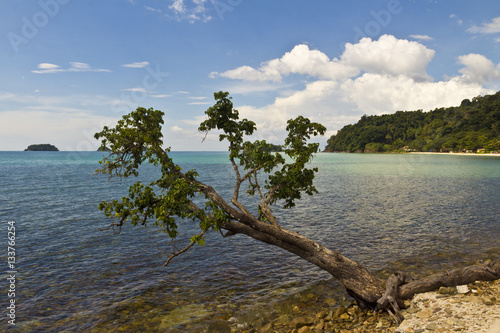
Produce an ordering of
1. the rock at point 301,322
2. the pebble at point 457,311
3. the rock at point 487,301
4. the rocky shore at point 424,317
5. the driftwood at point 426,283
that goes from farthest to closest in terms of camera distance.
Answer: the rock at point 301,322 → the driftwood at point 426,283 → the rock at point 487,301 → the rocky shore at point 424,317 → the pebble at point 457,311

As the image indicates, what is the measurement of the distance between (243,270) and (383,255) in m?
9.24

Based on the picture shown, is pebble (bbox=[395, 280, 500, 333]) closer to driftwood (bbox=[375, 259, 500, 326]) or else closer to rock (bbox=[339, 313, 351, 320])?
driftwood (bbox=[375, 259, 500, 326])

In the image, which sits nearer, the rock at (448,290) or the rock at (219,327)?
the rock at (448,290)

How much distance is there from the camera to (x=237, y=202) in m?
14.1

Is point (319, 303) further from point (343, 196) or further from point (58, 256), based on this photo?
point (343, 196)

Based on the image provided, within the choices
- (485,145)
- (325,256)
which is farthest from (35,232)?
(485,145)

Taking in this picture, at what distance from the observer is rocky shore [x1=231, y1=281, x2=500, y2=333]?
9328mm

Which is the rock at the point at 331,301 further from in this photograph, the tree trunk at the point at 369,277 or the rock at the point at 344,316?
the rock at the point at 344,316

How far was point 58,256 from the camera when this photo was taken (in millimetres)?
20406

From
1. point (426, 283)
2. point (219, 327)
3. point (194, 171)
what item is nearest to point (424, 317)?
point (426, 283)

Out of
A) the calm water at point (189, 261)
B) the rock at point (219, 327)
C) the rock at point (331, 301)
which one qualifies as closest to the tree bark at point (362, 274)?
the rock at point (331, 301)

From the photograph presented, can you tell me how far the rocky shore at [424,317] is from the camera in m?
9.33

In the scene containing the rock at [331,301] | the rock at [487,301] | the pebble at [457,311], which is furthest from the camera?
the rock at [331,301]

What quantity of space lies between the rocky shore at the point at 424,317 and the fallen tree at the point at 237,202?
0.43 m
